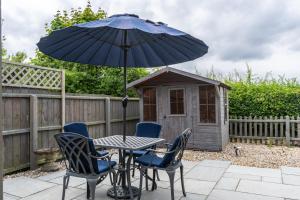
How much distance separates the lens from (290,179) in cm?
445

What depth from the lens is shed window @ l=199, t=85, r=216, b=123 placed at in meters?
7.09

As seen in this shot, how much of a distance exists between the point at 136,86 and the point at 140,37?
4342 mm

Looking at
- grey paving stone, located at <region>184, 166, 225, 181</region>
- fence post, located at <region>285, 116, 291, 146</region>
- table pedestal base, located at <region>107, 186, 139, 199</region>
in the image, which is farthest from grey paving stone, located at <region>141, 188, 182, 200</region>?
fence post, located at <region>285, 116, 291, 146</region>

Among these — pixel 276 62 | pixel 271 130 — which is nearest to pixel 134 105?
pixel 271 130

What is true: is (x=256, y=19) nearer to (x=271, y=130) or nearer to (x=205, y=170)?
(x=271, y=130)

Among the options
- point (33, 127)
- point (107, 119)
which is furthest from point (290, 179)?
point (33, 127)

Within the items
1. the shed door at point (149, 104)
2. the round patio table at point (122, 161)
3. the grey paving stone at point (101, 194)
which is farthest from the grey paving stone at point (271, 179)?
the shed door at point (149, 104)

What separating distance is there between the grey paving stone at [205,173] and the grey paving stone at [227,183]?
0.45 feet

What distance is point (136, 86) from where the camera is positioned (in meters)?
7.96

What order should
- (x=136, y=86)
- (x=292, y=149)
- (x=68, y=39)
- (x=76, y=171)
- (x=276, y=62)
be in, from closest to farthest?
(x=76, y=171)
(x=68, y=39)
(x=292, y=149)
(x=136, y=86)
(x=276, y=62)

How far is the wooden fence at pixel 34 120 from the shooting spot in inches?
186

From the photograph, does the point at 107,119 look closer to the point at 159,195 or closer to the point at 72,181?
the point at 72,181

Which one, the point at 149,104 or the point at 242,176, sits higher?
the point at 149,104

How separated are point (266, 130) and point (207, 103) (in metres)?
2.46
